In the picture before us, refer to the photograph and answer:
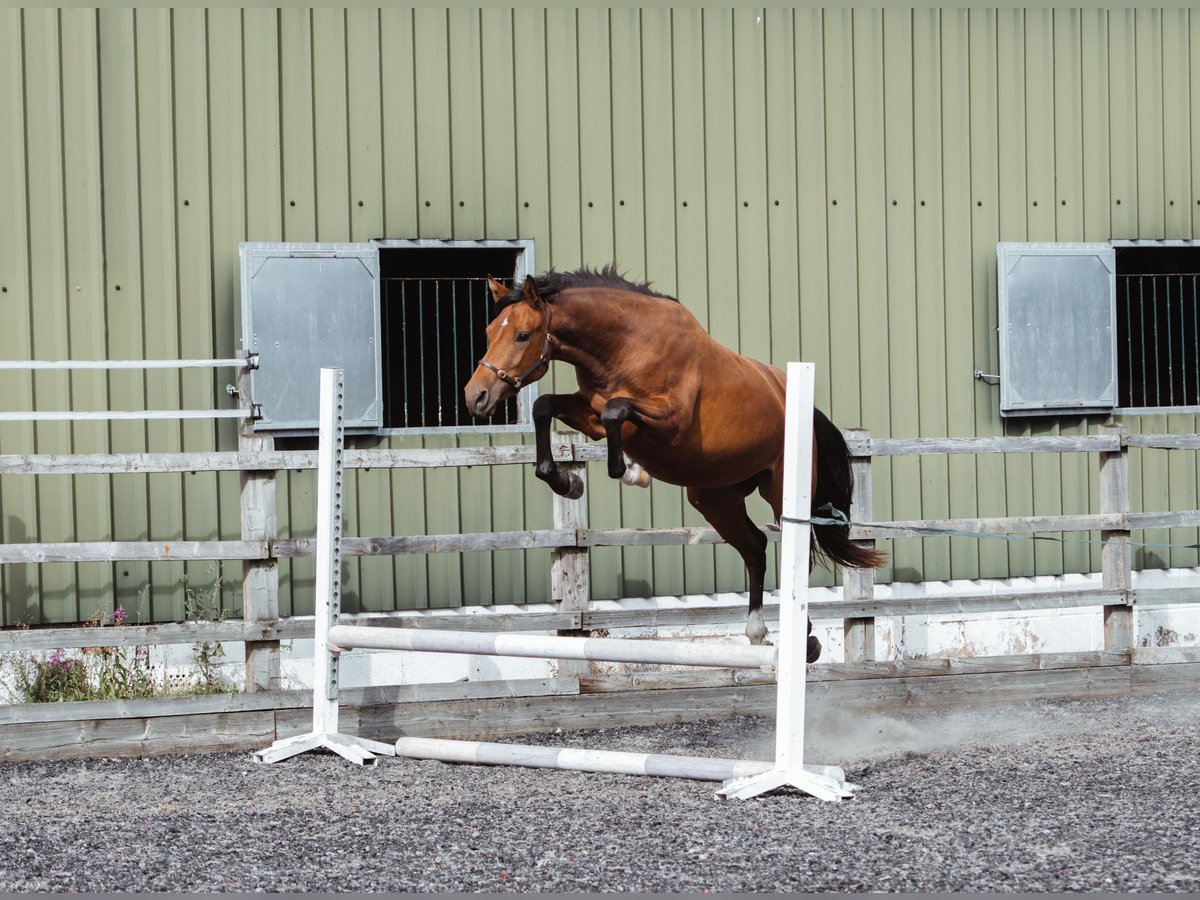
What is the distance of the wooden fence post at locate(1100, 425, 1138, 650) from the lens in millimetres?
7082

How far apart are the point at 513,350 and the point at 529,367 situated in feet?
0.23

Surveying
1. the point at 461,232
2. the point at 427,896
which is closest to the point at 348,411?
the point at 461,232

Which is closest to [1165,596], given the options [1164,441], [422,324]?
[1164,441]

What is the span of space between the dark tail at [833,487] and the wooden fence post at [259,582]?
2248mm

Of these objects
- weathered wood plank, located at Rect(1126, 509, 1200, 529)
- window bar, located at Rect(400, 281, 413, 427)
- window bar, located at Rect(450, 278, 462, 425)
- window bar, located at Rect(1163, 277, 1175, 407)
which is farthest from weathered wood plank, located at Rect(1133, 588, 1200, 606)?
window bar, located at Rect(400, 281, 413, 427)

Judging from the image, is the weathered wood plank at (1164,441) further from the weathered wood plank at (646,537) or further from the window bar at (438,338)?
the window bar at (438,338)

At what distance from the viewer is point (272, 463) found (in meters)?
6.05

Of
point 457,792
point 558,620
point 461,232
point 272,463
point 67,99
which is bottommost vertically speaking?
point 457,792

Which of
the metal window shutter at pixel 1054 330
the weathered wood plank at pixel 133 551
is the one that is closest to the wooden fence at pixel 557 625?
the weathered wood plank at pixel 133 551

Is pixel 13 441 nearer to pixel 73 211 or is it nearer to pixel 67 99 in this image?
pixel 73 211

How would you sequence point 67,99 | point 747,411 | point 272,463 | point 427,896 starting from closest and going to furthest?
point 427,896, point 747,411, point 272,463, point 67,99

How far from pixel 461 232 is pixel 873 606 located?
9.38 ft

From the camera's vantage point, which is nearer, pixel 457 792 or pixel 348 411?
pixel 457 792

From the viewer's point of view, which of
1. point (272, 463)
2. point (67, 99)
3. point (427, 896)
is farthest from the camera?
point (67, 99)
